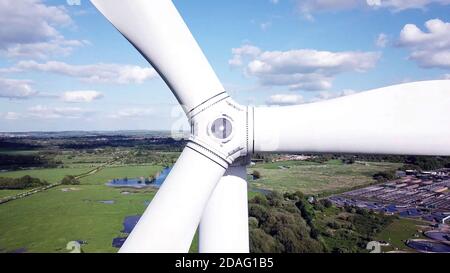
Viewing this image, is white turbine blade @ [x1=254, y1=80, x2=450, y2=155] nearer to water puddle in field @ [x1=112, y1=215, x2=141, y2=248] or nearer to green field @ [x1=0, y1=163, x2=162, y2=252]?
green field @ [x1=0, y1=163, x2=162, y2=252]

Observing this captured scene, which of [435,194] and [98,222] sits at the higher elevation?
[435,194]

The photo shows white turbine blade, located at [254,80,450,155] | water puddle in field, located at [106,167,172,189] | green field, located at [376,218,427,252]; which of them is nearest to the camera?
white turbine blade, located at [254,80,450,155]

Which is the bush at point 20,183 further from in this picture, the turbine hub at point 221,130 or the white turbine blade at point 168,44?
the turbine hub at point 221,130

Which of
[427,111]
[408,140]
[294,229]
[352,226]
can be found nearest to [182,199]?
[408,140]

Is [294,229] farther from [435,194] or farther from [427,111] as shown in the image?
[427,111]

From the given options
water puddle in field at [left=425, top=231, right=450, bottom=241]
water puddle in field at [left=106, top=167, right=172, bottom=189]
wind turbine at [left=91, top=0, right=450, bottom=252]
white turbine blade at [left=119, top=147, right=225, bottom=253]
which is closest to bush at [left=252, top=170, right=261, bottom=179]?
water puddle in field at [left=106, top=167, right=172, bottom=189]

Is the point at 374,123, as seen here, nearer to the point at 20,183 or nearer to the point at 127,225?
the point at 127,225
